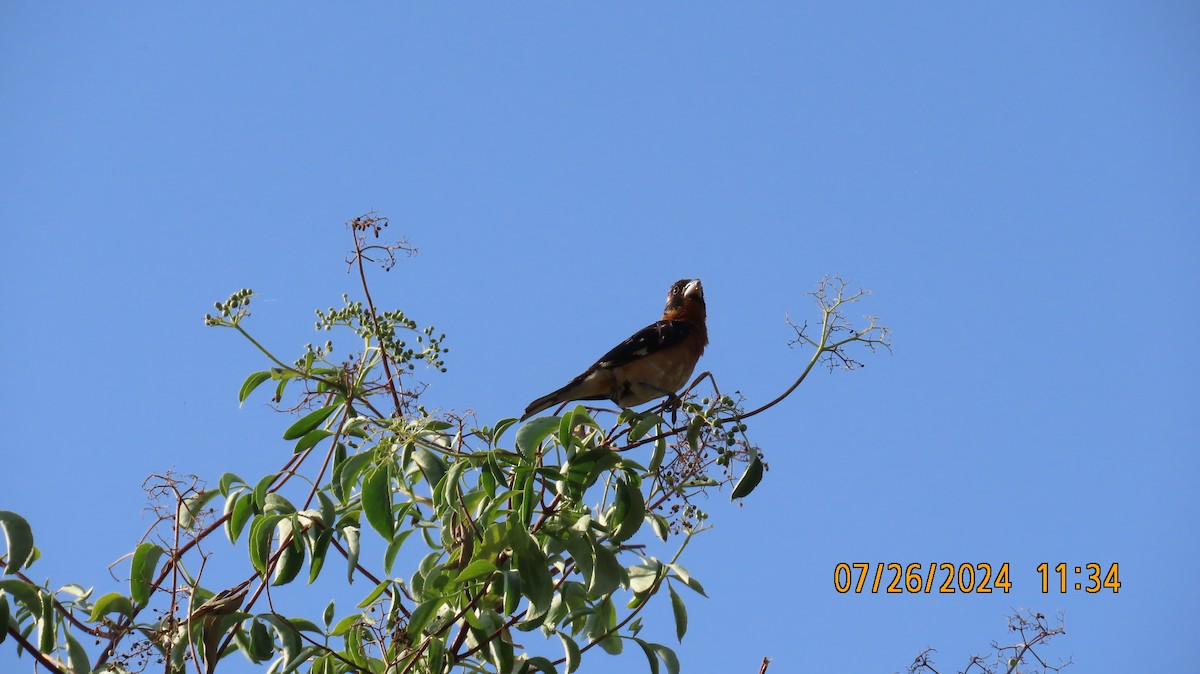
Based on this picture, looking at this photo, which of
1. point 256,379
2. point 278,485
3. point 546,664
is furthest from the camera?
point 256,379

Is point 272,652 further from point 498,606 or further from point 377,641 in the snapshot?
point 498,606

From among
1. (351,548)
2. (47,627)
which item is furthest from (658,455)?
(47,627)

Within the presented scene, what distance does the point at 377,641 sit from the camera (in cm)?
297

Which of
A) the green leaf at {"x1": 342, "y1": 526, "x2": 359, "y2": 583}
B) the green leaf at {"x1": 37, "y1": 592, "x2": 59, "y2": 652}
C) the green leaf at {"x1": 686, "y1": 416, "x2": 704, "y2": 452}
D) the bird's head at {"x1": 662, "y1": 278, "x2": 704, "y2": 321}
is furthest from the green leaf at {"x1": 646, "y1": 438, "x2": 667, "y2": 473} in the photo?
the bird's head at {"x1": 662, "y1": 278, "x2": 704, "y2": 321}

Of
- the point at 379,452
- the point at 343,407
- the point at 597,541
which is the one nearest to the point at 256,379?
the point at 343,407

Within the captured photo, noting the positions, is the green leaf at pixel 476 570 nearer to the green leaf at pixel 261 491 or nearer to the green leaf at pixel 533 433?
the green leaf at pixel 533 433

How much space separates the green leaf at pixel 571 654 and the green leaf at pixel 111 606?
1.19 metres

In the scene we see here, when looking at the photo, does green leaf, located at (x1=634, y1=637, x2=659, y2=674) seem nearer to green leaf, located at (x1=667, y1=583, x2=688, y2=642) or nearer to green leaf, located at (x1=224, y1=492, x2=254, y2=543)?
green leaf, located at (x1=667, y1=583, x2=688, y2=642)

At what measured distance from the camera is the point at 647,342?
5398 mm

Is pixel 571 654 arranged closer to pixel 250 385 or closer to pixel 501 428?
pixel 501 428

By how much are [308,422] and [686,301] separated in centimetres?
324

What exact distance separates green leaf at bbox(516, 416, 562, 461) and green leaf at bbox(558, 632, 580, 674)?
0.53m

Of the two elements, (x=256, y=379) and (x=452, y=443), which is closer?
(x=452, y=443)

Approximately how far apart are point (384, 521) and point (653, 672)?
2.99 feet
